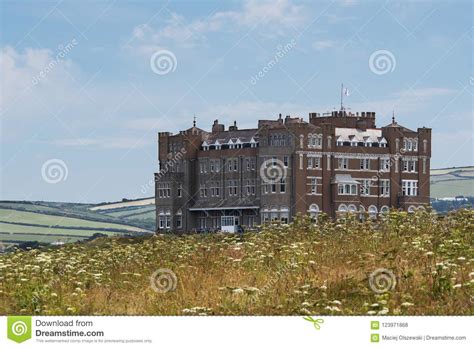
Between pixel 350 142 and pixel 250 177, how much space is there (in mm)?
12456

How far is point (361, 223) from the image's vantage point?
891 inches

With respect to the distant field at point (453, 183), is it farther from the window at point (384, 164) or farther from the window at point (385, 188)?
the window at point (385, 188)

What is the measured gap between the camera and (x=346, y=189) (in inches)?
4594

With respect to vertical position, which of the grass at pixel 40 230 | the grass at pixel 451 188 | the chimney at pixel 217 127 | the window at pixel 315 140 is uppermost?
the chimney at pixel 217 127

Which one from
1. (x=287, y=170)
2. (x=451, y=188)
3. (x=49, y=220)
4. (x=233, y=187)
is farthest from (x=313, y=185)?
(x=451, y=188)

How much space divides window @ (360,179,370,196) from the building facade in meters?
0.10

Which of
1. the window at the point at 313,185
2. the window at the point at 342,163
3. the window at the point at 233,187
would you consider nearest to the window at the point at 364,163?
the window at the point at 342,163

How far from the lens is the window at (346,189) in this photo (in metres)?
116

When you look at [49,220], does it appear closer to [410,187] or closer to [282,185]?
[282,185]

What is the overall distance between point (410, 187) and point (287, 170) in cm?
1699

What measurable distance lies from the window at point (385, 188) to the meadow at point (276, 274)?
98.8 m

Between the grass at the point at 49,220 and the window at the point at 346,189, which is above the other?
the window at the point at 346,189
